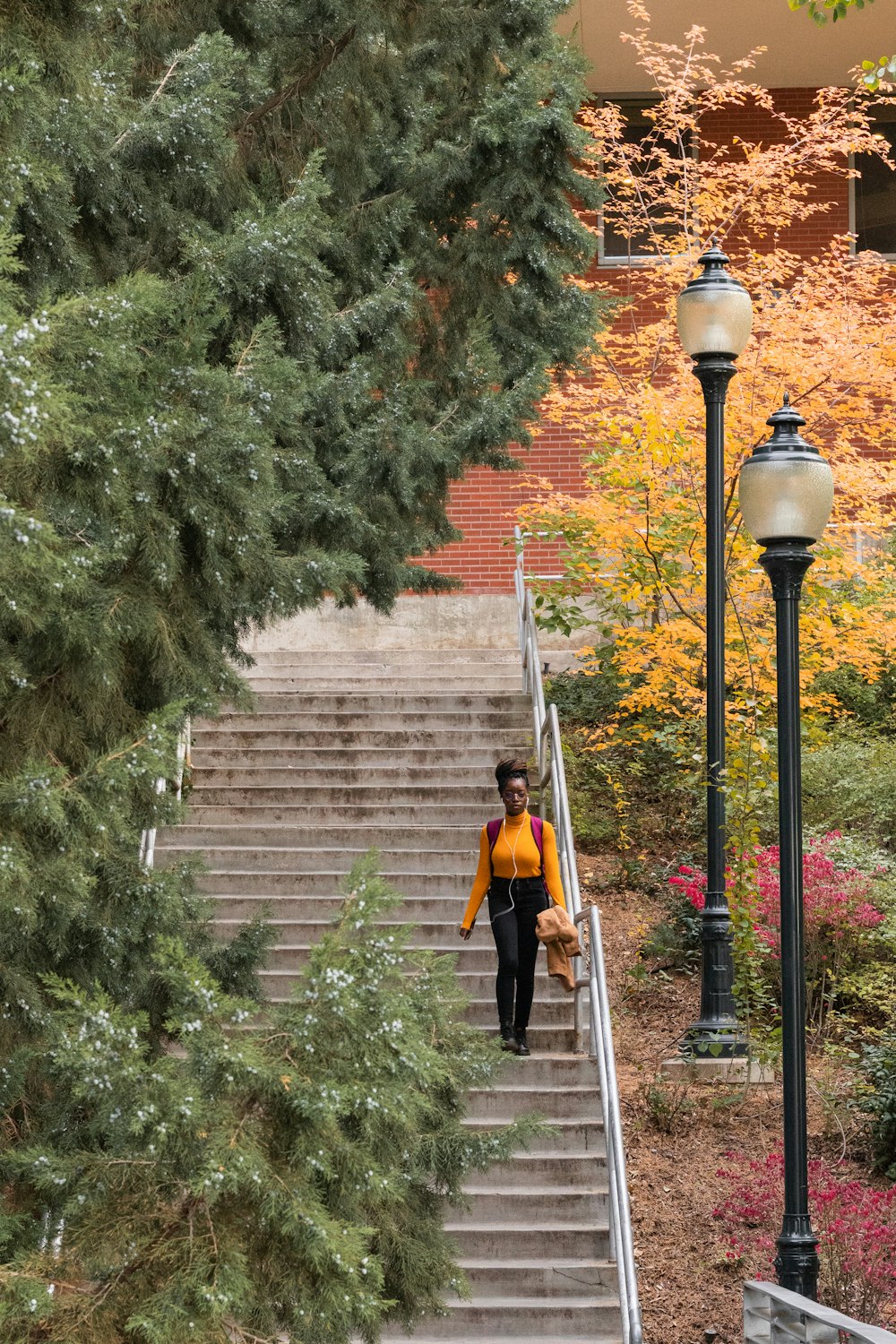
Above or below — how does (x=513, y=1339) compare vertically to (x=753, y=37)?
below

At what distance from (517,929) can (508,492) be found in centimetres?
995

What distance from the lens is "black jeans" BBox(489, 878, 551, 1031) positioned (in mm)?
7706

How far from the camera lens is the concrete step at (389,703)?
39.2 feet

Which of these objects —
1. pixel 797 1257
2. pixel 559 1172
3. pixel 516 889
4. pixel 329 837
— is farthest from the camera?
pixel 329 837

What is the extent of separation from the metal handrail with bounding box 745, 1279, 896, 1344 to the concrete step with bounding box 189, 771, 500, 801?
522cm

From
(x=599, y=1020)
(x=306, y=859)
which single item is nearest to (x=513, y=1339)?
(x=599, y=1020)

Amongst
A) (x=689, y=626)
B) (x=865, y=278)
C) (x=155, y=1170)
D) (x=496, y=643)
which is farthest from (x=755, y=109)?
(x=155, y=1170)

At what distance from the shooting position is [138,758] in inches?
197

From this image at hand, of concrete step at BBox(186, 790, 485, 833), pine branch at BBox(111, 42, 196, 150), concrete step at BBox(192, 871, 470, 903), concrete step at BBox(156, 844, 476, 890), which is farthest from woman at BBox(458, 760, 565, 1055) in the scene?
pine branch at BBox(111, 42, 196, 150)

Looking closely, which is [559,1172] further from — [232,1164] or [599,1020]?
[232,1164]

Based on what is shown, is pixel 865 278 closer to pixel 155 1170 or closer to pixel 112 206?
pixel 112 206

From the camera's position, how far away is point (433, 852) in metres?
9.87

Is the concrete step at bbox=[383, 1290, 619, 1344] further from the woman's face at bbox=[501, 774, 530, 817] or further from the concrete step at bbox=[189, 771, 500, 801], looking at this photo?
the concrete step at bbox=[189, 771, 500, 801]

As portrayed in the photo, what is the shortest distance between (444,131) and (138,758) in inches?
233
